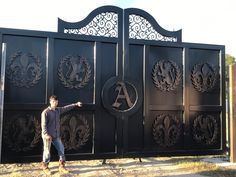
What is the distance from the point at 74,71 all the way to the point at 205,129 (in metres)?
3.30

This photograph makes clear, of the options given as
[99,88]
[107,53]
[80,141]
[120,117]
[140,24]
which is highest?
[140,24]

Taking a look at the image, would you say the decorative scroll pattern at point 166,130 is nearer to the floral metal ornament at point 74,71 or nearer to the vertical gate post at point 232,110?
the vertical gate post at point 232,110

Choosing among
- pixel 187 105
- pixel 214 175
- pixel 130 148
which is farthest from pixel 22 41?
pixel 214 175

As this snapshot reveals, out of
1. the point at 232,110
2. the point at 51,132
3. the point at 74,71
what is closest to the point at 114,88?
the point at 74,71

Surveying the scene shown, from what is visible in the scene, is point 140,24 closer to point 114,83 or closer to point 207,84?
point 114,83

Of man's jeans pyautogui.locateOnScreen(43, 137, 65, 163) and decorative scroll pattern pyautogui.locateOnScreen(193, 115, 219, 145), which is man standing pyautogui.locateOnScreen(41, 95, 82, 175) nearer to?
man's jeans pyautogui.locateOnScreen(43, 137, 65, 163)

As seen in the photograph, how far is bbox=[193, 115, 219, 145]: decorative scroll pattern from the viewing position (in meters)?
7.94

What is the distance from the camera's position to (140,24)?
7.61 metres

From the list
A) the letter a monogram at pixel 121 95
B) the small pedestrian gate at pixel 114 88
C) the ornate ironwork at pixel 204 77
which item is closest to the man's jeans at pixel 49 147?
the small pedestrian gate at pixel 114 88

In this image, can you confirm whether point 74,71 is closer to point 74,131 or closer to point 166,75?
point 74,131

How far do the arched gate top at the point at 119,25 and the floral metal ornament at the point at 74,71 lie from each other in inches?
22.9

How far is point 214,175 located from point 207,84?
2291 mm

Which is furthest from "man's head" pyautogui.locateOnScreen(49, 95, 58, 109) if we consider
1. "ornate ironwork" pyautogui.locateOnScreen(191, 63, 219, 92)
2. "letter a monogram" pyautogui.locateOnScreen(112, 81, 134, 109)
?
"ornate ironwork" pyautogui.locateOnScreen(191, 63, 219, 92)

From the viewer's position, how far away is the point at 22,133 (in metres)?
6.75
